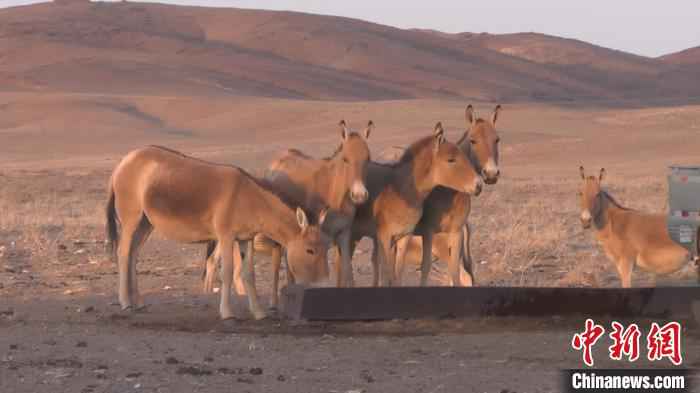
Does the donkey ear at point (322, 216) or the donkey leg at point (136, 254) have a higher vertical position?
the donkey ear at point (322, 216)

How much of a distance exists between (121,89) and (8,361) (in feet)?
333

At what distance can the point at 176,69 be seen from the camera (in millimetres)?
124250

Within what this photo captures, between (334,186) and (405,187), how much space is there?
0.98 metres

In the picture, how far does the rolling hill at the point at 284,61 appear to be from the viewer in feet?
395

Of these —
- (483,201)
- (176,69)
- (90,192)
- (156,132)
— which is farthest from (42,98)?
(483,201)

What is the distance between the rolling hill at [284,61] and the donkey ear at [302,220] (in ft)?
309

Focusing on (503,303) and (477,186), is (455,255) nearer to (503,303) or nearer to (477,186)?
(477,186)

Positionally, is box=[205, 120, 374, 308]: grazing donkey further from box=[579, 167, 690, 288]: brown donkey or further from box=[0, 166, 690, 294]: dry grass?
box=[579, 167, 690, 288]: brown donkey

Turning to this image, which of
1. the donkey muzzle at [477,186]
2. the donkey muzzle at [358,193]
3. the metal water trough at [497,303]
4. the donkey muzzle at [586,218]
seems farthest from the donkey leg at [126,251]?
the donkey muzzle at [586,218]

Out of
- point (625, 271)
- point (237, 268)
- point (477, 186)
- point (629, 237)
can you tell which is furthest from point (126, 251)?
point (629, 237)

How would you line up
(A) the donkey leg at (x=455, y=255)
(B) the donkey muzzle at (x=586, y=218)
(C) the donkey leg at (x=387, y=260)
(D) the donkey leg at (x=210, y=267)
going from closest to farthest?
(C) the donkey leg at (x=387, y=260) → (A) the donkey leg at (x=455, y=255) → (D) the donkey leg at (x=210, y=267) → (B) the donkey muzzle at (x=586, y=218)

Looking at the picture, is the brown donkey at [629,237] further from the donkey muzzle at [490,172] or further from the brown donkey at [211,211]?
the brown donkey at [211,211]

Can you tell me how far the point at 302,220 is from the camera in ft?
44.7

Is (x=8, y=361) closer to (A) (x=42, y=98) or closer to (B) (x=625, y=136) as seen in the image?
(B) (x=625, y=136)
